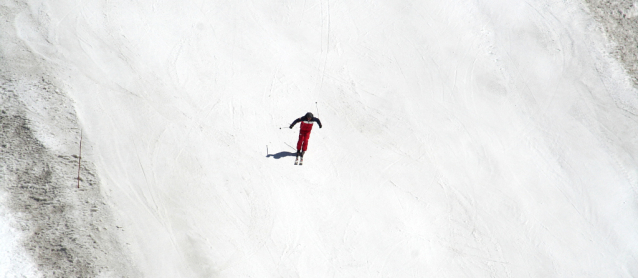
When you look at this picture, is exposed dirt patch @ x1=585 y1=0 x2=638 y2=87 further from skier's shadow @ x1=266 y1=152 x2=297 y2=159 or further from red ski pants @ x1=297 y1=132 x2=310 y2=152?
skier's shadow @ x1=266 y1=152 x2=297 y2=159

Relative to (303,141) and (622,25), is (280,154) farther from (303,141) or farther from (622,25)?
(622,25)

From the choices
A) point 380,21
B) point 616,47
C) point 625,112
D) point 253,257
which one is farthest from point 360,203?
point 616,47

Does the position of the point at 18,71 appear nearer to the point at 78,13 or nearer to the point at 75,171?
the point at 78,13

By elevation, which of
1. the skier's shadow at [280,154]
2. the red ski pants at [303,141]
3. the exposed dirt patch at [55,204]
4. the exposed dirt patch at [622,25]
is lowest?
the exposed dirt patch at [55,204]

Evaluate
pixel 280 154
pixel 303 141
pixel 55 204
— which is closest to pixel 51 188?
pixel 55 204

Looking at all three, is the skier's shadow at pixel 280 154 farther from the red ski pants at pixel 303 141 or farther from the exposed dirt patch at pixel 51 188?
the exposed dirt patch at pixel 51 188

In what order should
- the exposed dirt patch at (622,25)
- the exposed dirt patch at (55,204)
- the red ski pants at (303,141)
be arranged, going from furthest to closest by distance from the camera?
1. the exposed dirt patch at (622,25)
2. the red ski pants at (303,141)
3. the exposed dirt patch at (55,204)

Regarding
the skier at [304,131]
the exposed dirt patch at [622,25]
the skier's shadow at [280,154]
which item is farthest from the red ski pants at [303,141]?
the exposed dirt patch at [622,25]

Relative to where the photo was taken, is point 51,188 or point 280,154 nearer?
point 51,188

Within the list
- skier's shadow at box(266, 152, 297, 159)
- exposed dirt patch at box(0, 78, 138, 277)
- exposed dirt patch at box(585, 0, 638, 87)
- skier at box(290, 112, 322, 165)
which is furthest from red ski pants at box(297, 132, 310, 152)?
exposed dirt patch at box(585, 0, 638, 87)
